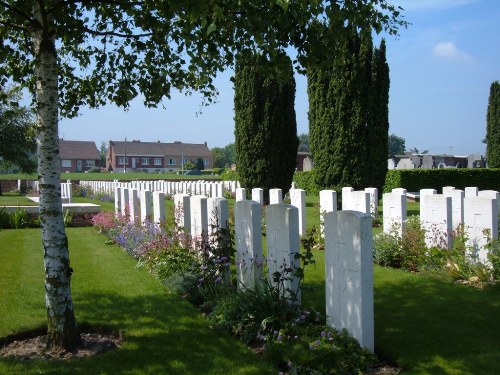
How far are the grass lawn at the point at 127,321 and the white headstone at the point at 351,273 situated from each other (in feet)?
2.63

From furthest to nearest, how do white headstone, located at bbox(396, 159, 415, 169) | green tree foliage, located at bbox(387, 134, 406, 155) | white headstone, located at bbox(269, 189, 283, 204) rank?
green tree foliage, located at bbox(387, 134, 406, 155) < white headstone, located at bbox(396, 159, 415, 169) < white headstone, located at bbox(269, 189, 283, 204)

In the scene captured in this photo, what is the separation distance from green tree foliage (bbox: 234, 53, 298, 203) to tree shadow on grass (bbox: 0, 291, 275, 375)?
41.2 feet

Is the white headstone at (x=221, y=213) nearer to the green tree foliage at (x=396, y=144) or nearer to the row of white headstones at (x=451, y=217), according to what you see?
the row of white headstones at (x=451, y=217)

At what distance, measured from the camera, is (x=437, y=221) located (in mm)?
7883

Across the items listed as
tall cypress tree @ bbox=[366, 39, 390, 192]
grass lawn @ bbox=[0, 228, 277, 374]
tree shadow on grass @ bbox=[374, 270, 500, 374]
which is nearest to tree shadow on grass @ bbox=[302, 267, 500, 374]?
tree shadow on grass @ bbox=[374, 270, 500, 374]

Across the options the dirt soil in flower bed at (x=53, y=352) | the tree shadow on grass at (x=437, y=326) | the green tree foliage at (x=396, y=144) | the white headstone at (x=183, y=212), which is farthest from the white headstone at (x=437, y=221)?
the green tree foliage at (x=396, y=144)

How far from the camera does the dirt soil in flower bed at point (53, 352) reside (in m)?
4.40

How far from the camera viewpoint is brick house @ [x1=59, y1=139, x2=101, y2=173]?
94250 mm

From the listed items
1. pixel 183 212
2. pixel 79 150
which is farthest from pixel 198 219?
pixel 79 150

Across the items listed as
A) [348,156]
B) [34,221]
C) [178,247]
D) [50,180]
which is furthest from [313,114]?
[50,180]

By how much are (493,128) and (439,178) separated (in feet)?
25.5

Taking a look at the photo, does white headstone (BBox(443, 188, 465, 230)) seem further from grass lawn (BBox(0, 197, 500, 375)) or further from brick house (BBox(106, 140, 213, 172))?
brick house (BBox(106, 140, 213, 172))

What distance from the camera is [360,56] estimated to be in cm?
1560

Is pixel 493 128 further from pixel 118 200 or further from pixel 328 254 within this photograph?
pixel 328 254
